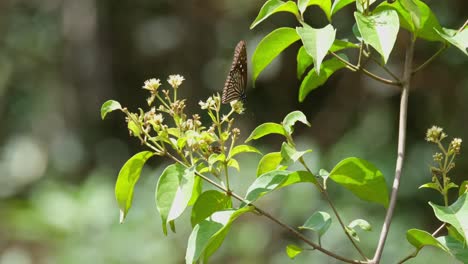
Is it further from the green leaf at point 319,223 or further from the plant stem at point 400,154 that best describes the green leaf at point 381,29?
the green leaf at point 319,223

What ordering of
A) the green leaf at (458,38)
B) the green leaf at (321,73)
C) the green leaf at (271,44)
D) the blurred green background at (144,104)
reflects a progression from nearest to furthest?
the green leaf at (458,38)
the green leaf at (271,44)
the green leaf at (321,73)
the blurred green background at (144,104)

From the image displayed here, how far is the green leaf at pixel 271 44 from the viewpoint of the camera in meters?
1.14

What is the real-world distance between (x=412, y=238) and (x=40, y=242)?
2327 millimetres

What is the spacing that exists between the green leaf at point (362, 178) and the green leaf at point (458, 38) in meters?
0.20

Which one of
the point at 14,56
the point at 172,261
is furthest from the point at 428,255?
the point at 14,56

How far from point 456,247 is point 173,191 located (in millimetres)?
369

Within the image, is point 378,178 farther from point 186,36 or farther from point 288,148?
point 186,36

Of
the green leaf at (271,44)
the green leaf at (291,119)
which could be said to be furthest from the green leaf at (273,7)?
the green leaf at (291,119)

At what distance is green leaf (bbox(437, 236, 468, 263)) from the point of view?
0.97 metres

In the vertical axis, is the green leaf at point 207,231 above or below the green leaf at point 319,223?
above

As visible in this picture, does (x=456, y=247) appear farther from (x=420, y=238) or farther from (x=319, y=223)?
(x=319, y=223)

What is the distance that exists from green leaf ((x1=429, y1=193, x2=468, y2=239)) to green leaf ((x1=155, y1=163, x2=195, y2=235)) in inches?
11.9

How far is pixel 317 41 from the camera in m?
1.00

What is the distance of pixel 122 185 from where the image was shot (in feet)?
3.50
